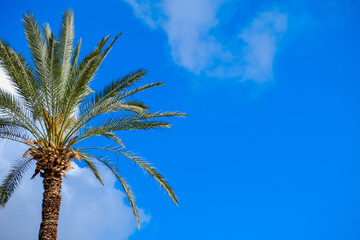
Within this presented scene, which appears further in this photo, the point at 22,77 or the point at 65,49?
the point at 65,49

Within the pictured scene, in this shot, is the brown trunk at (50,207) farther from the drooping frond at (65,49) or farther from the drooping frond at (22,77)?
the drooping frond at (65,49)

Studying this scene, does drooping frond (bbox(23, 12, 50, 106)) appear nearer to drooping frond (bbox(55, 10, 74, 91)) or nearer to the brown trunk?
drooping frond (bbox(55, 10, 74, 91))

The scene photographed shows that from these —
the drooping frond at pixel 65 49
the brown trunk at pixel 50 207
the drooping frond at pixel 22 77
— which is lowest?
the brown trunk at pixel 50 207

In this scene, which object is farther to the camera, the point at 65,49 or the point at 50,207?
the point at 65,49

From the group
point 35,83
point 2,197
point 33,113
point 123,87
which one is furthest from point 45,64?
point 2,197

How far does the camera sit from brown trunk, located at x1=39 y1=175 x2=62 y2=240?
40.3 feet

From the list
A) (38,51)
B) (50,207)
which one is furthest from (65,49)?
(50,207)

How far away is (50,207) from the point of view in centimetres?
1261

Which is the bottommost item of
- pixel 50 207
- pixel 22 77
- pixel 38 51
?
pixel 50 207

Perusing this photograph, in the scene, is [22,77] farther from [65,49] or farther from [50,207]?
[50,207]

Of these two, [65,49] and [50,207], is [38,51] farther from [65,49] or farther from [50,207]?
[50,207]

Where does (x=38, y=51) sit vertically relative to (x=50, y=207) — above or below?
above

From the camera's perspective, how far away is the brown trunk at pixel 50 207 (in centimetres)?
1230

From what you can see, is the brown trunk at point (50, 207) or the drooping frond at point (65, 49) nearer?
the brown trunk at point (50, 207)
